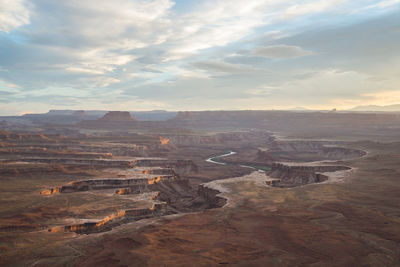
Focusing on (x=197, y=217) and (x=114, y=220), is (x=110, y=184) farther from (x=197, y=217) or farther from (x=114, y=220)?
(x=197, y=217)

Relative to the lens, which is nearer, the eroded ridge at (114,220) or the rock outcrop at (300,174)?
the eroded ridge at (114,220)

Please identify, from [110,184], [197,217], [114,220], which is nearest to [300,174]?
[110,184]

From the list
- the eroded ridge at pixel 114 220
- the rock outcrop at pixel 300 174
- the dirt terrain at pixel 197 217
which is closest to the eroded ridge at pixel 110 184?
the dirt terrain at pixel 197 217

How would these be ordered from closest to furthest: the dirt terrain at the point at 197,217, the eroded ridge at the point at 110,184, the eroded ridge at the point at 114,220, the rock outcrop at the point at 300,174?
the dirt terrain at the point at 197,217, the eroded ridge at the point at 114,220, the eroded ridge at the point at 110,184, the rock outcrop at the point at 300,174

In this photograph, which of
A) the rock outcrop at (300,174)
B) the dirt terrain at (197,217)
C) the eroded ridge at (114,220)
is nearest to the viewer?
the dirt terrain at (197,217)

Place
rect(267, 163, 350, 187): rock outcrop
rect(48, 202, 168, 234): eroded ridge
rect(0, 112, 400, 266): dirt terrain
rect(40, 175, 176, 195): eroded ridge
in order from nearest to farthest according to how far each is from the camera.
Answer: rect(0, 112, 400, 266): dirt terrain < rect(48, 202, 168, 234): eroded ridge < rect(40, 175, 176, 195): eroded ridge < rect(267, 163, 350, 187): rock outcrop

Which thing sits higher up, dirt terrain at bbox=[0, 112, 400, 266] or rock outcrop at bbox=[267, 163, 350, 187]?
dirt terrain at bbox=[0, 112, 400, 266]

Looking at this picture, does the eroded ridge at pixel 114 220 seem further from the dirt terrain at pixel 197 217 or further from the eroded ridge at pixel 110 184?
the eroded ridge at pixel 110 184

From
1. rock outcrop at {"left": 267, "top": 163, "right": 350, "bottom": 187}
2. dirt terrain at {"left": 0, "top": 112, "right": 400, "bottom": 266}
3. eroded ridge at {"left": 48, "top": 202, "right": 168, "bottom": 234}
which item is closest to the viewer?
dirt terrain at {"left": 0, "top": 112, "right": 400, "bottom": 266}

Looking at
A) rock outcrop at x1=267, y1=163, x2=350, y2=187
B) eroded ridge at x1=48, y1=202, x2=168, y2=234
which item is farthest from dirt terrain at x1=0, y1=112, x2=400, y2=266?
rock outcrop at x1=267, y1=163, x2=350, y2=187

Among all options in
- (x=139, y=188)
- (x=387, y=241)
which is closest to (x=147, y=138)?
(x=139, y=188)

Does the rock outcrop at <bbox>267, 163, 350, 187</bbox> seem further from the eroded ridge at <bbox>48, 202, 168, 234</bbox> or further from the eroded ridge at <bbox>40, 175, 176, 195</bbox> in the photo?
the eroded ridge at <bbox>48, 202, 168, 234</bbox>
